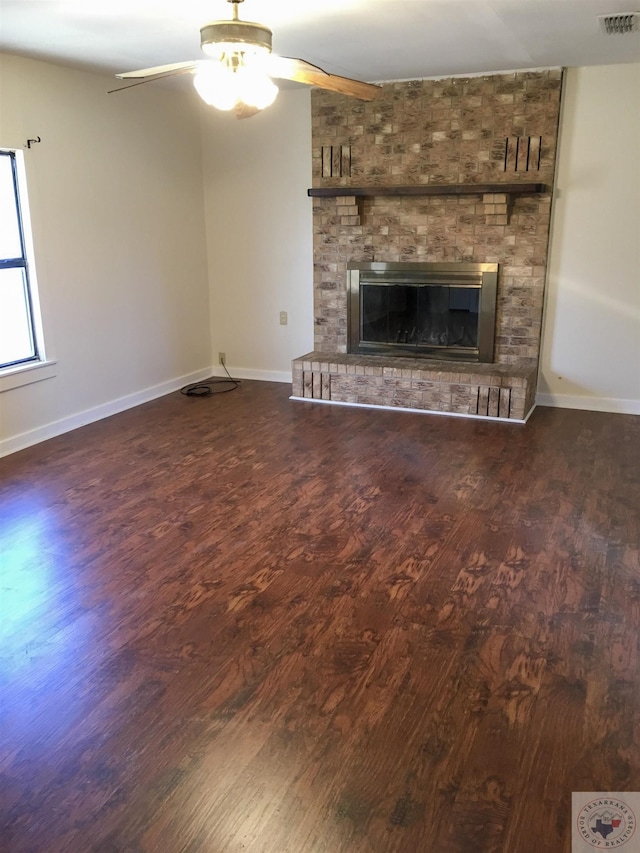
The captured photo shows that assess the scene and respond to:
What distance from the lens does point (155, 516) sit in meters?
3.41

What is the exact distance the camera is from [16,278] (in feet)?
14.3

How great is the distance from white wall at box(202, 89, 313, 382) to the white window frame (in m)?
2.02

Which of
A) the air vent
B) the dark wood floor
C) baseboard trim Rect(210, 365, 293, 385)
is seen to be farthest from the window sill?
the air vent

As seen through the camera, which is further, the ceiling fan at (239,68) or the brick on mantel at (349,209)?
the brick on mantel at (349,209)

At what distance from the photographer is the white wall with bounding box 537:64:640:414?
4660 millimetres

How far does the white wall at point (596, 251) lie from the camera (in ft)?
15.3

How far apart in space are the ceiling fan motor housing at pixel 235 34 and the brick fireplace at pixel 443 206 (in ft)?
8.78

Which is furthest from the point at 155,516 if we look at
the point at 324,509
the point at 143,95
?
the point at 143,95

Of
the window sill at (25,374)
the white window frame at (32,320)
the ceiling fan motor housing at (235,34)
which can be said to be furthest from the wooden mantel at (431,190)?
the ceiling fan motor housing at (235,34)

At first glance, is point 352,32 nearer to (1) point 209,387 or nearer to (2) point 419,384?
(2) point 419,384

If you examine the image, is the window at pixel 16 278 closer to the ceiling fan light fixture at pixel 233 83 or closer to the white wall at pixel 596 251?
the ceiling fan light fixture at pixel 233 83

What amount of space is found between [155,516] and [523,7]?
302 cm

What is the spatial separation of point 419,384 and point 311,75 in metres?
2.67

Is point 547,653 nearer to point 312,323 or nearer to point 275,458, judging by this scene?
point 275,458
